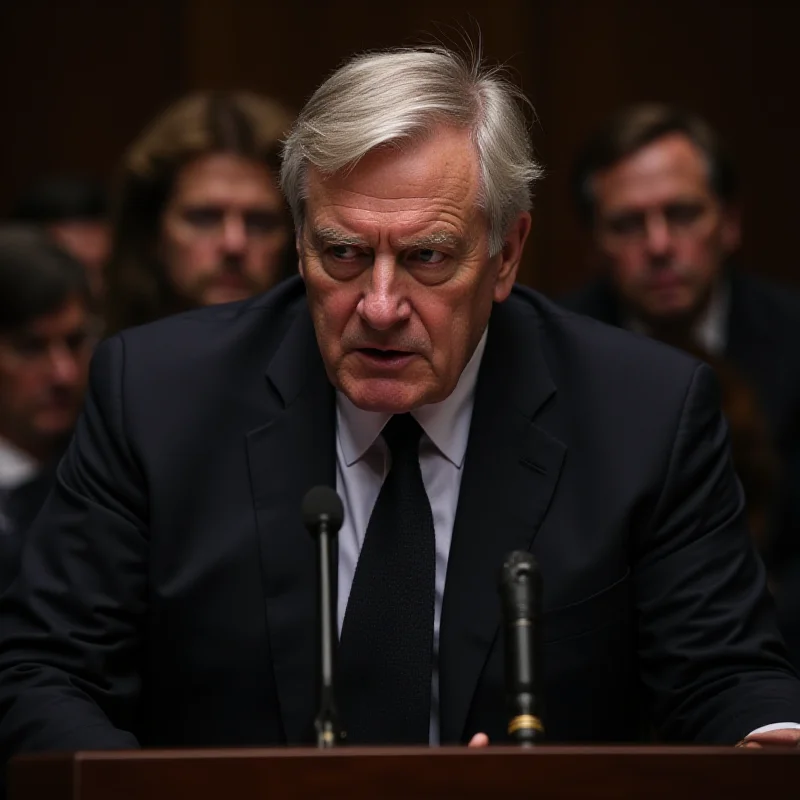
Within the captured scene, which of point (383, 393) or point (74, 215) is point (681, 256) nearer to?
point (74, 215)

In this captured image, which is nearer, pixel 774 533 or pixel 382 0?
pixel 774 533

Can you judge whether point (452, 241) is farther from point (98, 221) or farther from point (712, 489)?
point (98, 221)

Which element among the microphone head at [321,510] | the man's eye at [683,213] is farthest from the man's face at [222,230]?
the microphone head at [321,510]

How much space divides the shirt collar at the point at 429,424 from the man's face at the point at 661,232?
173 centimetres

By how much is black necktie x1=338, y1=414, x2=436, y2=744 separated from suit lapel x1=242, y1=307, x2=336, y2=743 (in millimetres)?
61

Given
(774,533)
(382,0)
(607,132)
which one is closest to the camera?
(774,533)

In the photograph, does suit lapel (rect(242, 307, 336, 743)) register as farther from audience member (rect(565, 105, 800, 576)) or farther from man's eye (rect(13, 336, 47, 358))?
audience member (rect(565, 105, 800, 576))

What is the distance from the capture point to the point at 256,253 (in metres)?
3.65

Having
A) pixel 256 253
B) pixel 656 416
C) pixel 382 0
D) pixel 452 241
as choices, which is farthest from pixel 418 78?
pixel 382 0

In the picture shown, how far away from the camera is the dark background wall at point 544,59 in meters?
5.61

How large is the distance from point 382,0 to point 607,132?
4.86 feet

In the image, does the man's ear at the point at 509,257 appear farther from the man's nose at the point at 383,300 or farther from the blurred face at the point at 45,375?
the blurred face at the point at 45,375

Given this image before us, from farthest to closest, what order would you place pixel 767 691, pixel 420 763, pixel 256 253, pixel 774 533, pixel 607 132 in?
pixel 607 132
pixel 774 533
pixel 256 253
pixel 767 691
pixel 420 763

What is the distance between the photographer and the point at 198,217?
3.67m
